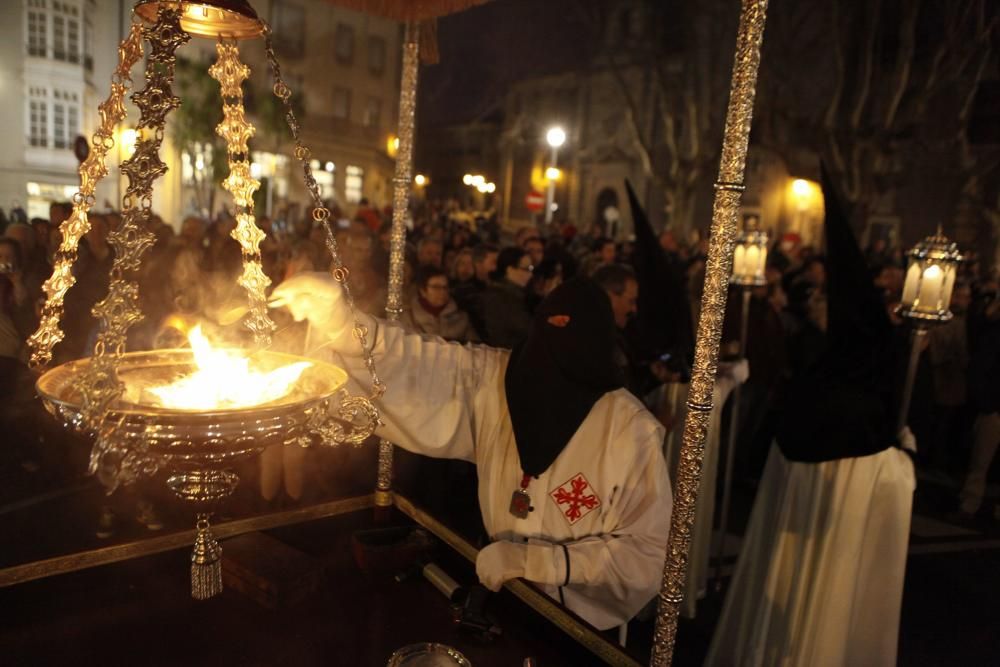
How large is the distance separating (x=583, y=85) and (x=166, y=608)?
1329 inches

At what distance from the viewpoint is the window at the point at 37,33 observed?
696 inches

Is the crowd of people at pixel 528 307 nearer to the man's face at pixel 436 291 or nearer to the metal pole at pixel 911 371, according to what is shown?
the man's face at pixel 436 291

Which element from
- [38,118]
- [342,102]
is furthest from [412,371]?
[342,102]

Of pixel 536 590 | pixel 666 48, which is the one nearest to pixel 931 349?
pixel 536 590

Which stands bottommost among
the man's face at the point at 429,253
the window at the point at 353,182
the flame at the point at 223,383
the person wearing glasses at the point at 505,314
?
the person wearing glasses at the point at 505,314

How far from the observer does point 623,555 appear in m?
2.18

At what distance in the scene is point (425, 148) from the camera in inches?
1962

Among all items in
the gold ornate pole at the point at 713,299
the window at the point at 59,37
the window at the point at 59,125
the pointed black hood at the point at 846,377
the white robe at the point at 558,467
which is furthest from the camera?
the window at the point at 59,125

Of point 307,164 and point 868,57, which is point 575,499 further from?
point 868,57

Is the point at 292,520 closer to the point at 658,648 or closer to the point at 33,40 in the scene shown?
the point at 658,648

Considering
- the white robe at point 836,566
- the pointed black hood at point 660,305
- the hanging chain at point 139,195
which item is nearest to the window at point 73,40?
the pointed black hood at point 660,305

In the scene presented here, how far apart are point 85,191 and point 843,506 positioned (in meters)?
3.19

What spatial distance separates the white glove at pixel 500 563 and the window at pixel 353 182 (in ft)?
106

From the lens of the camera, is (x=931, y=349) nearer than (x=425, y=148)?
→ Yes
